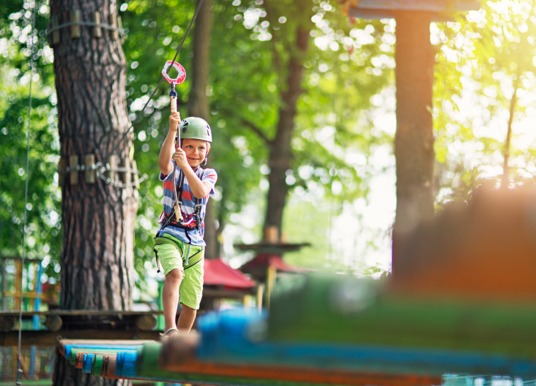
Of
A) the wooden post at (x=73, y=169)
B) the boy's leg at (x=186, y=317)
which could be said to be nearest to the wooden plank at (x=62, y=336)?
the wooden post at (x=73, y=169)

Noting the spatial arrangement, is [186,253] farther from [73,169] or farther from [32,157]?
[32,157]

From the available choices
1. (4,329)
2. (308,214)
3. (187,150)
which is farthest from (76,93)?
(308,214)

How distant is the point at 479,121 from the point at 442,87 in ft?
22.7

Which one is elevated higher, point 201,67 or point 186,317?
point 201,67

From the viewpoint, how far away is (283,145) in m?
24.9

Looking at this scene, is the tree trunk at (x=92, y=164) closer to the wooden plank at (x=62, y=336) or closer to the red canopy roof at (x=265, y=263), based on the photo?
the wooden plank at (x=62, y=336)

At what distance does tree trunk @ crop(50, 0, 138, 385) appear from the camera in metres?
10.3

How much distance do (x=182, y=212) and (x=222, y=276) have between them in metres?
10.4

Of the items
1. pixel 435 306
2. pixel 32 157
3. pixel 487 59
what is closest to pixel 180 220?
pixel 435 306

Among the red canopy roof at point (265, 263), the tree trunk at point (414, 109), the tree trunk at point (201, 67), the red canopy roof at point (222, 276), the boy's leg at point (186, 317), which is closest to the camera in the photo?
the boy's leg at point (186, 317)

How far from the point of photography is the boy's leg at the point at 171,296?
Result: 741 centimetres

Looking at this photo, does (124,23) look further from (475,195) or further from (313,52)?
(475,195)

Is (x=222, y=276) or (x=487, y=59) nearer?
(x=487, y=59)

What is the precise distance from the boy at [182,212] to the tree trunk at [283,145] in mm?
16695
